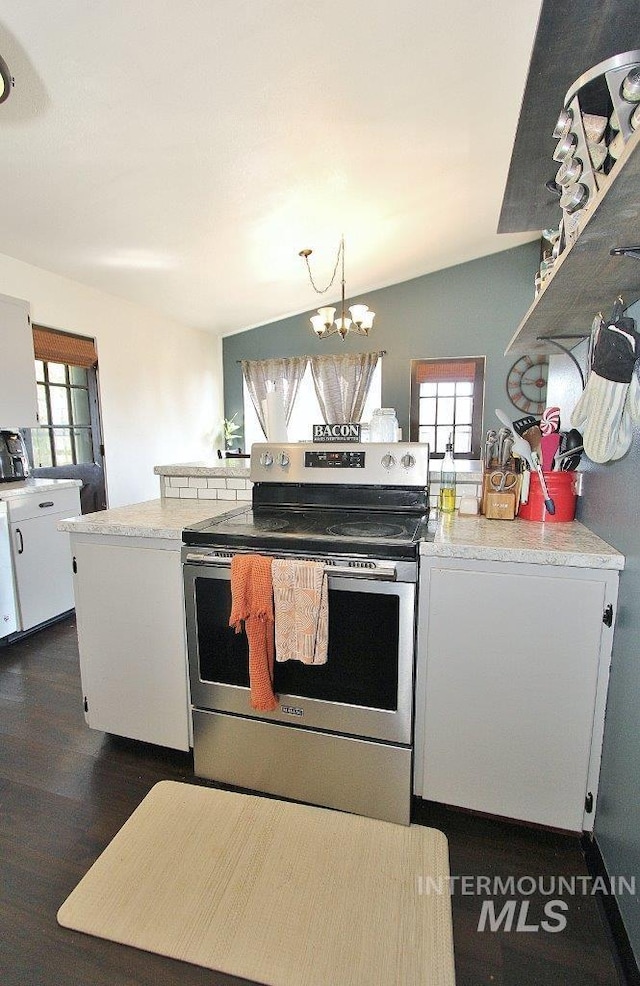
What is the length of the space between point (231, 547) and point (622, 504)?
3.74ft

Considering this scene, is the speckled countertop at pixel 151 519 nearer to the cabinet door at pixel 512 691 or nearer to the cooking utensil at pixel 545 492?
the cabinet door at pixel 512 691

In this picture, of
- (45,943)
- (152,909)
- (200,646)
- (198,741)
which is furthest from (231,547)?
(45,943)

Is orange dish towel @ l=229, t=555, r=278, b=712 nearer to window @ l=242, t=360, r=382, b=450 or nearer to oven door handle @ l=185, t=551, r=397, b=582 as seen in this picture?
oven door handle @ l=185, t=551, r=397, b=582

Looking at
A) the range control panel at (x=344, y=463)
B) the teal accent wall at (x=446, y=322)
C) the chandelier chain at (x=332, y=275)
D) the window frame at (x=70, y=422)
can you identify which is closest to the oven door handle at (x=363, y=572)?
the range control panel at (x=344, y=463)

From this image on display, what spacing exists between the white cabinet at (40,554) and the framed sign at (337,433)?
76.0 inches

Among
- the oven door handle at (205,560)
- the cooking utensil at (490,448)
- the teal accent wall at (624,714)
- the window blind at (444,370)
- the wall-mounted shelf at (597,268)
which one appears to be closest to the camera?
the wall-mounted shelf at (597,268)

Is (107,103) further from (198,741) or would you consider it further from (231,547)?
A: (198,741)

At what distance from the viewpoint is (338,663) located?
1413 millimetres

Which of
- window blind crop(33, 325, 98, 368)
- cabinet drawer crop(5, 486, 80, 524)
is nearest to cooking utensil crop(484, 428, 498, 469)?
cabinet drawer crop(5, 486, 80, 524)

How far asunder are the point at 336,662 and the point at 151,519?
88cm

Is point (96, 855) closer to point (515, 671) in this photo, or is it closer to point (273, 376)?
point (515, 671)

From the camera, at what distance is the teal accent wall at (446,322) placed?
5402 millimetres

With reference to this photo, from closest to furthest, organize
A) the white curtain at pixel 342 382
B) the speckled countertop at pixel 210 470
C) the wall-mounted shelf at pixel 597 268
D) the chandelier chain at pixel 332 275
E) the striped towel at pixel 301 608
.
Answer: the wall-mounted shelf at pixel 597 268 → the striped towel at pixel 301 608 → the speckled countertop at pixel 210 470 → the chandelier chain at pixel 332 275 → the white curtain at pixel 342 382

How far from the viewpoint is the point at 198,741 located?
1611mm
